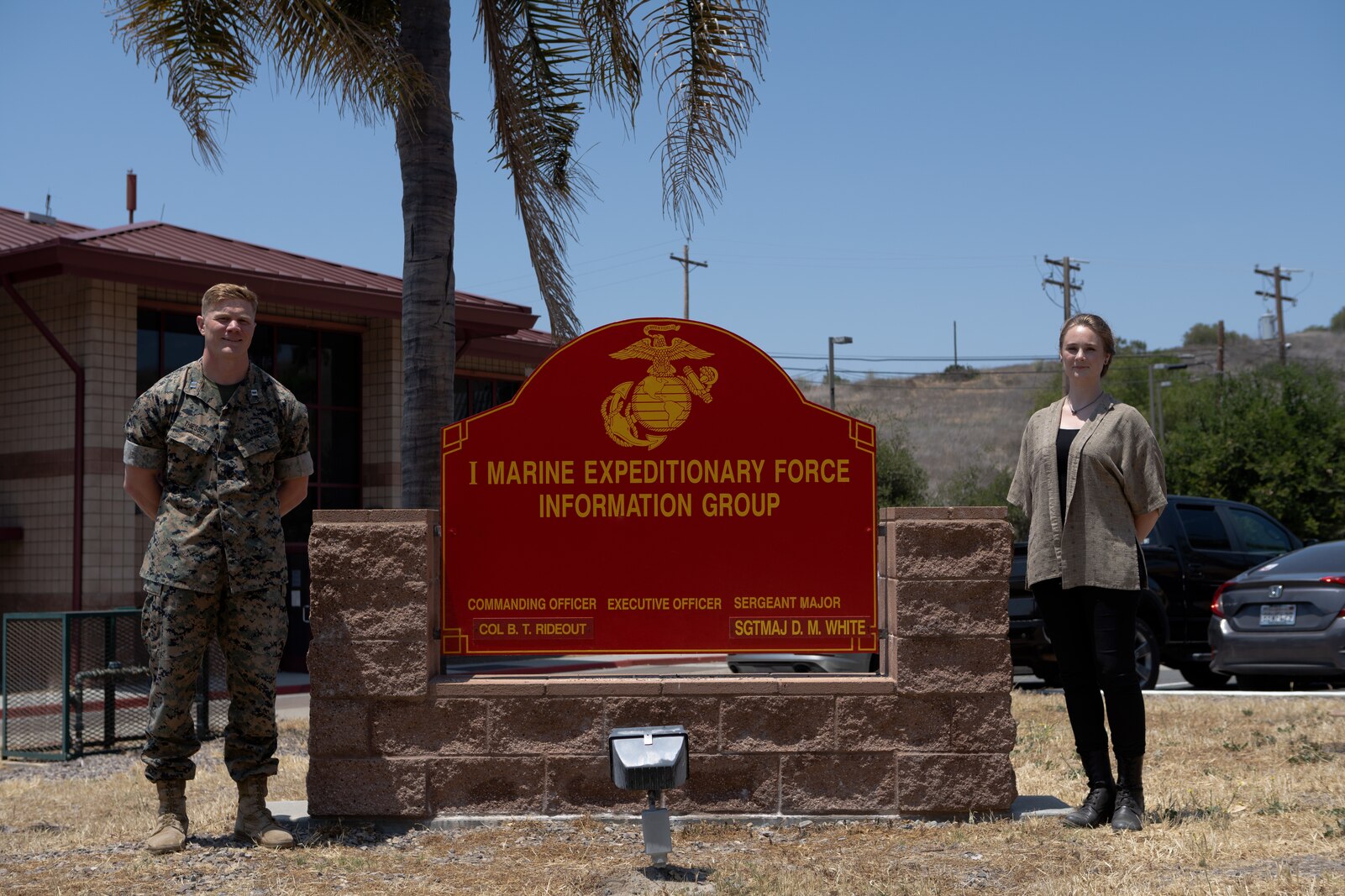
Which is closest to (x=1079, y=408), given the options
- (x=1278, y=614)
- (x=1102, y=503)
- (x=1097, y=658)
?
(x=1102, y=503)

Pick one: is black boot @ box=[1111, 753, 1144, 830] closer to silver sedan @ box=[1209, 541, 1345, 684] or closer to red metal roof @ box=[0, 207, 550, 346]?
silver sedan @ box=[1209, 541, 1345, 684]

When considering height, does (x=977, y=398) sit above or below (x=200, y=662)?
above

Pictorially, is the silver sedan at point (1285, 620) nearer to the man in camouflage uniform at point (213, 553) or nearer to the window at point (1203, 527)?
the window at point (1203, 527)

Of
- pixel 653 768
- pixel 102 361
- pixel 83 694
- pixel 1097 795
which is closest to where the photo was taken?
pixel 653 768

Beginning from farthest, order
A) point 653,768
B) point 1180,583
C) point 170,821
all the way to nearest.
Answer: point 1180,583 → point 170,821 → point 653,768

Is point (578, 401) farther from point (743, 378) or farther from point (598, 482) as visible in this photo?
point (743, 378)

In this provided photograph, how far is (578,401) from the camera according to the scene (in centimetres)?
600

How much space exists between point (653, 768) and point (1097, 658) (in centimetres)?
197

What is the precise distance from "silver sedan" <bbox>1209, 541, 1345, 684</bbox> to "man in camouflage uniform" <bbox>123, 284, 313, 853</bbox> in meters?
8.67

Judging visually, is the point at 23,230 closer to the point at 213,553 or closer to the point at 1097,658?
the point at 213,553

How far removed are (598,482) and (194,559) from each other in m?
1.74

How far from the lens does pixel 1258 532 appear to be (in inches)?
514

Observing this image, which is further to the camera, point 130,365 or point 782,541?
point 130,365

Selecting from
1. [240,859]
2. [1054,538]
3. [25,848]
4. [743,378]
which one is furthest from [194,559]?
[1054,538]
